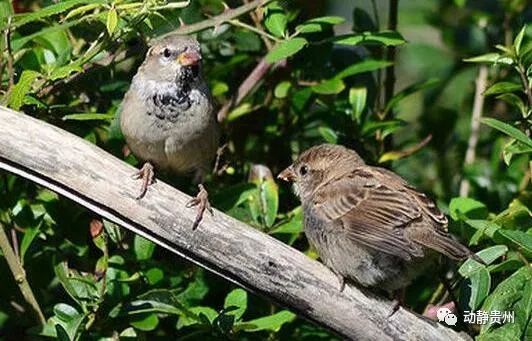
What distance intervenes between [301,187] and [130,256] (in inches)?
29.6

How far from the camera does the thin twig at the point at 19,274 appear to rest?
4582mm

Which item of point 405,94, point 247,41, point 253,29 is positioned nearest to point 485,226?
point 405,94

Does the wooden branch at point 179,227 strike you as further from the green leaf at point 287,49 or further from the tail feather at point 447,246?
the green leaf at point 287,49

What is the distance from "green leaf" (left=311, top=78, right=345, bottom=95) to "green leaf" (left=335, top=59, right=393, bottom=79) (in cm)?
5

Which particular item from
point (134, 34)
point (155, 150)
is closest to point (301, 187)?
point (155, 150)

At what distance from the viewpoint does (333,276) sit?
439 centimetres

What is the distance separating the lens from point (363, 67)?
503 centimetres

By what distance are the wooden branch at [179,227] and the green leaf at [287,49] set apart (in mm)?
609

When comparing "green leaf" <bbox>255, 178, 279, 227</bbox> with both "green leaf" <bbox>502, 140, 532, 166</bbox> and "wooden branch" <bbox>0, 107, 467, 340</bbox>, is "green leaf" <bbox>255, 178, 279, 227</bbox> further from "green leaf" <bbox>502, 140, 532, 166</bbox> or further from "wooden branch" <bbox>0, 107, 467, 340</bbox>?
"green leaf" <bbox>502, 140, 532, 166</bbox>

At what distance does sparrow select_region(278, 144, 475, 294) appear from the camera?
439cm

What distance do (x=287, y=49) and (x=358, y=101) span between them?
74 cm

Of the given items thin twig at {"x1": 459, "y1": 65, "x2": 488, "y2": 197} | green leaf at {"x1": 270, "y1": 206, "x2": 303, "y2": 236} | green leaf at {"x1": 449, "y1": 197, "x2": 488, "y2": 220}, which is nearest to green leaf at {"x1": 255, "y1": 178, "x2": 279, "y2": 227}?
green leaf at {"x1": 270, "y1": 206, "x2": 303, "y2": 236}

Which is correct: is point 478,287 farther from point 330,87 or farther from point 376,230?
point 330,87

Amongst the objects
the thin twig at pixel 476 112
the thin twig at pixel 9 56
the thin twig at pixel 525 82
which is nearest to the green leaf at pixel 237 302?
the thin twig at pixel 9 56
